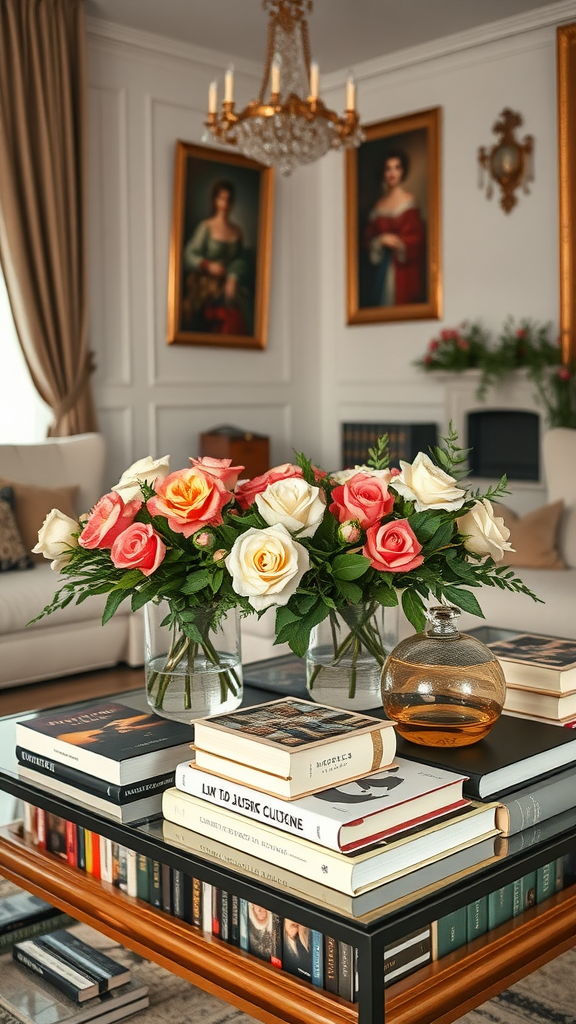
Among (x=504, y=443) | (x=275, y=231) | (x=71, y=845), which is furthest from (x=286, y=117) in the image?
(x=71, y=845)

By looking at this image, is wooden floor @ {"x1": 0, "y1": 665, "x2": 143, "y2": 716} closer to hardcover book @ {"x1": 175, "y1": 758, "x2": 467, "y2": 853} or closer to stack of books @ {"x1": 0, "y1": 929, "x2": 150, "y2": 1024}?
stack of books @ {"x1": 0, "y1": 929, "x2": 150, "y2": 1024}

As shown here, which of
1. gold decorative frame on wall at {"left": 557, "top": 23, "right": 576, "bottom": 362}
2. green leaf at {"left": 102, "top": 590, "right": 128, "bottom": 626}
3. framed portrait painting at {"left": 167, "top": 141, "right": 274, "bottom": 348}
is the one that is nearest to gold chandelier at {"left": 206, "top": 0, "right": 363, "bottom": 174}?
gold decorative frame on wall at {"left": 557, "top": 23, "right": 576, "bottom": 362}

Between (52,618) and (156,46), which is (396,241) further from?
(52,618)

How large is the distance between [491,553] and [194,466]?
0.51 m

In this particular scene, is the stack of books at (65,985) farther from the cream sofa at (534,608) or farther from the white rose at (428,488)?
the cream sofa at (534,608)

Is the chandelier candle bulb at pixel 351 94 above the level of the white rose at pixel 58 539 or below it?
above

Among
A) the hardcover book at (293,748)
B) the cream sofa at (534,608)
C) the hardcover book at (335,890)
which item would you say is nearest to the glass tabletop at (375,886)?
the hardcover book at (335,890)

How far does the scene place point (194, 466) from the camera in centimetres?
170

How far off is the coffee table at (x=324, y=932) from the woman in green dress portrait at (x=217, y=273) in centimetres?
478

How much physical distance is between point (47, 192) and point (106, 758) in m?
4.23

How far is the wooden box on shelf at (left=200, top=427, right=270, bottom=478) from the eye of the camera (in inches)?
237

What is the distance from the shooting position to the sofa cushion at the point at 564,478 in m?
4.12

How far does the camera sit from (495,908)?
1.50m

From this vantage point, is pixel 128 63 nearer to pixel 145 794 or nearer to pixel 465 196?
pixel 465 196
